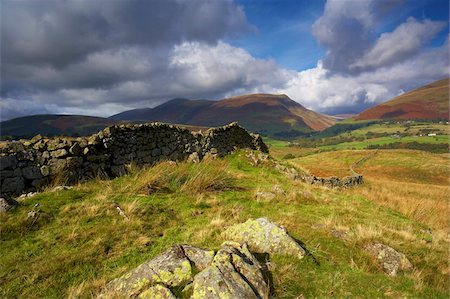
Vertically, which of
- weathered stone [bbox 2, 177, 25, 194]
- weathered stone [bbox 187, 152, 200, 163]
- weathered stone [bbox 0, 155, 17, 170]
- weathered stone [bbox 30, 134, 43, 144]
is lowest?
weathered stone [bbox 187, 152, 200, 163]

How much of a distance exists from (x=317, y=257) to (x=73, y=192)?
23.3 ft

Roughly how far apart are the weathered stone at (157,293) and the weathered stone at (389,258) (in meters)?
4.73

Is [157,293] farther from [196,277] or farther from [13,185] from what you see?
[13,185]

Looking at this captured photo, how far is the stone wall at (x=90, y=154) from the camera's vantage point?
28.0 ft

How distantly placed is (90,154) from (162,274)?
25.5ft

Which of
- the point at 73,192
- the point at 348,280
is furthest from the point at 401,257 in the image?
the point at 73,192

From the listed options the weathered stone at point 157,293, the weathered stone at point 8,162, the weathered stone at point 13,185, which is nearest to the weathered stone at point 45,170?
the weathered stone at point 13,185

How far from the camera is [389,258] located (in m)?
6.24

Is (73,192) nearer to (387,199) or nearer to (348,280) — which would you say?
(348,280)

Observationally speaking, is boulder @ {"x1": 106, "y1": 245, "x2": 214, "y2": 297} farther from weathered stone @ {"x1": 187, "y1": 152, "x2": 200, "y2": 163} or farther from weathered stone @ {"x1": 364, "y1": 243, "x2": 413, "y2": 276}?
weathered stone @ {"x1": 187, "y1": 152, "x2": 200, "y2": 163}

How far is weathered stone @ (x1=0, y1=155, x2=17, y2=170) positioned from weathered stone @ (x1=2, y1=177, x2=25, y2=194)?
1.24 ft

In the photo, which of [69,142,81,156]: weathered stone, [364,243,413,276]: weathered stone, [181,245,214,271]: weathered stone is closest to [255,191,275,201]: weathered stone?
[364,243,413,276]: weathered stone

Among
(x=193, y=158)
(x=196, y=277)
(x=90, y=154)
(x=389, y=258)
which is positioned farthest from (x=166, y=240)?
(x=193, y=158)

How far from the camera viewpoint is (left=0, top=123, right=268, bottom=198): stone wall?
8.52 m
